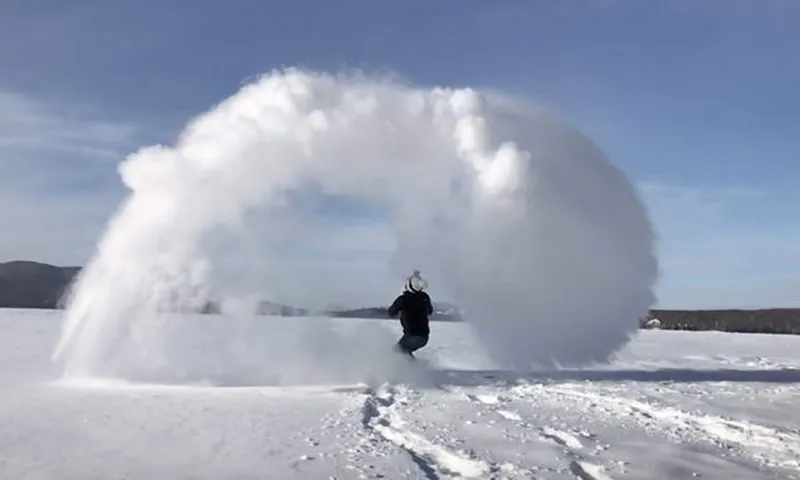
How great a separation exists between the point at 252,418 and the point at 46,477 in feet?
13.0

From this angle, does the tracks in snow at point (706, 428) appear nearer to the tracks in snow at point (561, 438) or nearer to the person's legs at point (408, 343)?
the tracks in snow at point (561, 438)

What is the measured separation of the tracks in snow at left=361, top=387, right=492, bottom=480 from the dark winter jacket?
548cm

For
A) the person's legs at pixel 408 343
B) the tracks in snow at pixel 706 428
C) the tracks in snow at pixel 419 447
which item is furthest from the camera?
the person's legs at pixel 408 343

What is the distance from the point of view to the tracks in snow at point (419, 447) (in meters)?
7.95

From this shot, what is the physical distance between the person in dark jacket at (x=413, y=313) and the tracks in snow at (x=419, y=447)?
5.36 m

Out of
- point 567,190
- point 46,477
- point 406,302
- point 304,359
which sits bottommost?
point 46,477

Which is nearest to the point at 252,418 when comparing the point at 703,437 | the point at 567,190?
the point at 703,437

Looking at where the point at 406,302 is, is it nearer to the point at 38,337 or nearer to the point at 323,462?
the point at 323,462

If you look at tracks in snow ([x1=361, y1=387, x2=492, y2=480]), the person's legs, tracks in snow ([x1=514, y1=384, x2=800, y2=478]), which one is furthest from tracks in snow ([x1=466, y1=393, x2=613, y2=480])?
the person's legs

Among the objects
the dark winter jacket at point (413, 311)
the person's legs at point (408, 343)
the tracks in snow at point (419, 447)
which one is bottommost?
the tracks in snow at point (419, 447)

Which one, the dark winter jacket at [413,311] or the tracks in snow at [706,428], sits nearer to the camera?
the tracks in snow at [706,428]

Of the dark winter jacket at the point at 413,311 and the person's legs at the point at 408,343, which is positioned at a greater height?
the dark winter jacket at the point at 413,311

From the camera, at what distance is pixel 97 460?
8242mm

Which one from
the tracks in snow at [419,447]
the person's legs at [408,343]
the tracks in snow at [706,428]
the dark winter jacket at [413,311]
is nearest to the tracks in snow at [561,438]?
the tracks in snow at [419,447]
